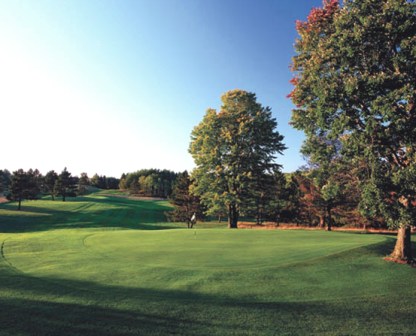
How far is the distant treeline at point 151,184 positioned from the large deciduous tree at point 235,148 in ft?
325

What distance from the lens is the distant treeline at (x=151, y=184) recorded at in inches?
5502

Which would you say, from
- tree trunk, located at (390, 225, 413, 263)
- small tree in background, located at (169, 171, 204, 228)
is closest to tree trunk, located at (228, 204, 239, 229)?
small tree in background, located at (169, 171, 204, 228)

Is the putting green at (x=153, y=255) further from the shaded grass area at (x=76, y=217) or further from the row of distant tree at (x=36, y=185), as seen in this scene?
the row of distant tree at (x=36, y=185)

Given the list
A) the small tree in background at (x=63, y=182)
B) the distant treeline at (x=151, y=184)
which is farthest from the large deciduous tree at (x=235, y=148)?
the distant treeline at (x=151, y=184)

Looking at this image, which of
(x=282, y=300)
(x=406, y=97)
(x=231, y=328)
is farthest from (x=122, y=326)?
(x=406, y=97)

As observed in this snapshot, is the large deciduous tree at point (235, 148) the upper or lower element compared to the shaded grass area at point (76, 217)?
upper

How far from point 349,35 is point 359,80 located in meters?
2.00

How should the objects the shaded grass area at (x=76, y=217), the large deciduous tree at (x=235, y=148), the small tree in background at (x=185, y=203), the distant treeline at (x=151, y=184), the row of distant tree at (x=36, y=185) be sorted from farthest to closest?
the distant treeline at (x=151, y=184) → the row of distant tree at (x=36, y=185) → the small tree in background at (x=185, y=203) → the shaded grass area at (x=76, y=217) → the large deciduous tree at (x=235, y=148)

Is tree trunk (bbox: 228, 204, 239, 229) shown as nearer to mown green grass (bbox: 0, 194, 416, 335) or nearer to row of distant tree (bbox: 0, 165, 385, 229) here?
row of distant tree (bbox: 0, 165, 385, 229)

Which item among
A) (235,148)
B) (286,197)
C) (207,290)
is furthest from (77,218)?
(207,290)

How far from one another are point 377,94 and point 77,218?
5260 cm

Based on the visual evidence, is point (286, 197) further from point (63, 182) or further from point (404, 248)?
point (63, 182)

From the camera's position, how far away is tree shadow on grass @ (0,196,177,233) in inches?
1772

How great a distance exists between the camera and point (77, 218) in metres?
54.2
